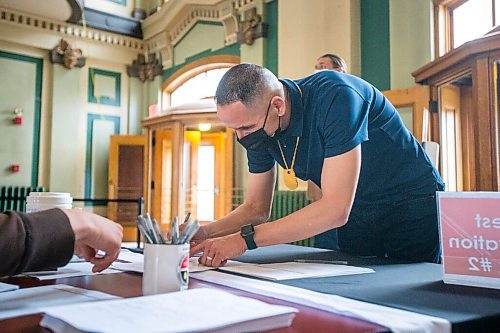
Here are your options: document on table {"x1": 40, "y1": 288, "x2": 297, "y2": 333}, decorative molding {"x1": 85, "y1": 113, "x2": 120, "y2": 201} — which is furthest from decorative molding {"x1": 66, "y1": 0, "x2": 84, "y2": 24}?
document on table {"x1": 40, "y1": 288, "x2": 297, "y2": 333}

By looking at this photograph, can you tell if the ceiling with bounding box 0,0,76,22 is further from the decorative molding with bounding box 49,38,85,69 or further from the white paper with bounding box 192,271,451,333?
the white paper with bounding box 192,271,451,333

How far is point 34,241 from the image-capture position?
721 mm

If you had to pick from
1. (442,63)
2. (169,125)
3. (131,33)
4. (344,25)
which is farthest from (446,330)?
(131,33)

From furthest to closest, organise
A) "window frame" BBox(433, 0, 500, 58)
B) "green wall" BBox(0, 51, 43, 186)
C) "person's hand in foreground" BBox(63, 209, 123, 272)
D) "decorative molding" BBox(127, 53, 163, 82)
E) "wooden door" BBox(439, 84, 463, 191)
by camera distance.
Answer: "decorative molding" BBox(127, 53, 163, 82)
"green wall" BBox(0, 51, 43, 186)
"window frame" BBox(433, 0, 500, 58)
"wooden door" BBox(439, 84, 463, 191)
"person's hand in foreground" BBox(63, 209, 123, 272)

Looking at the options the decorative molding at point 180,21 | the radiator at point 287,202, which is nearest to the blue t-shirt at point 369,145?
the radiator at point 287,202

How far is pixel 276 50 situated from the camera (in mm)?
5730

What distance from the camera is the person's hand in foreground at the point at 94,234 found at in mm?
808

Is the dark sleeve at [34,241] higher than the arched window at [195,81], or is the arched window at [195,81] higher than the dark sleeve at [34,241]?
the arched window at [195,81]

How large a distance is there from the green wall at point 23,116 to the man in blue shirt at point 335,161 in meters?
6.19

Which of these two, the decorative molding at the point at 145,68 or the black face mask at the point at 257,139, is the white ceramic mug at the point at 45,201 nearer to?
the black face mask at the point at 257,139

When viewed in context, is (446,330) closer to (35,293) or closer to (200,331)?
(200,331)

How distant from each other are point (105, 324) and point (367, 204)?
3.66ft

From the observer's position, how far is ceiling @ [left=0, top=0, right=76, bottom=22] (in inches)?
263

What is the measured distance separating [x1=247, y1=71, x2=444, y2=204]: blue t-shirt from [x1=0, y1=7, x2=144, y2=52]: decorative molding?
6.60 meters
